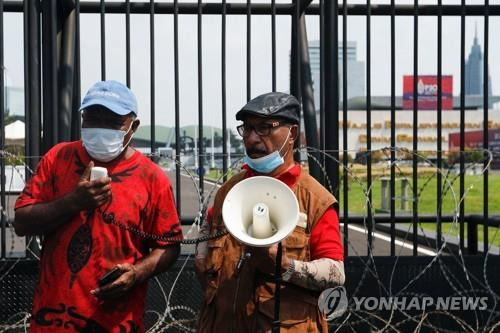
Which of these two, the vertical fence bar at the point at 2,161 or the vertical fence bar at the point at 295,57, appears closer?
the vertical fence bar at the point at 2,161

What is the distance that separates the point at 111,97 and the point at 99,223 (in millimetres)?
523

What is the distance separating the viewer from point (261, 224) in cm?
251

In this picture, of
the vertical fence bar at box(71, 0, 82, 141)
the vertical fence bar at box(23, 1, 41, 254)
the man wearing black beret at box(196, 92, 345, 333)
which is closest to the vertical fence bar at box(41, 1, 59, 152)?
the vertical fence bar at box(23, 1, 41, 254)

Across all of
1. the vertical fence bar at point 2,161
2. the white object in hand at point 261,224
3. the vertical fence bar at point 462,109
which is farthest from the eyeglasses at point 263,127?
the vertical fence bar at point 462,109

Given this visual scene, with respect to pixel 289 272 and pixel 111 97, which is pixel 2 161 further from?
pixel 289 272

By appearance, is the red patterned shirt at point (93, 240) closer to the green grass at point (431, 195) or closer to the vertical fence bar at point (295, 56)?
the green grass at point (431, 195)

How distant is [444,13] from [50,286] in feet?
12.7

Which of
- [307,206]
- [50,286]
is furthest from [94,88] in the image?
[307,206]

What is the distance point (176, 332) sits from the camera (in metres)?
4.86

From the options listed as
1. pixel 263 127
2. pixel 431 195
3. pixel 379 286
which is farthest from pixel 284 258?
pixel 431 195

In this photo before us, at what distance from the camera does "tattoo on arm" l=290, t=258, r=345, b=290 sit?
8.57 feet

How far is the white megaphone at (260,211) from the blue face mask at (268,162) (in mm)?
195

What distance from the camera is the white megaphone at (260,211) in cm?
247

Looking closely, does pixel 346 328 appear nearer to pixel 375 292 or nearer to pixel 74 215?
pixel 375 292
